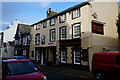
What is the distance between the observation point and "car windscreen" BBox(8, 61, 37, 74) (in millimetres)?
6172

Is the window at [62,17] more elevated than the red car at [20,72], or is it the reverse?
the window at [62,17]

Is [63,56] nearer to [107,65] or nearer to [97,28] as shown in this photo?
[97,28]

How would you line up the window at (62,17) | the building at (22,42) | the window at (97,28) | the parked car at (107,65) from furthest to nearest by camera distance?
the building at (22,42) → the window at (62,17) → the window at (97,28) → the parked car at (107,65)

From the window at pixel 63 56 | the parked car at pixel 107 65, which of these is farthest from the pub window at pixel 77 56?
the parked car at pixel 107 65

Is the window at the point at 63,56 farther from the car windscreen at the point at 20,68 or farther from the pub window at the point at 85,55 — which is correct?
the car windscreen at the point at 20,68

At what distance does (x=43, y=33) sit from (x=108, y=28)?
40.1ft

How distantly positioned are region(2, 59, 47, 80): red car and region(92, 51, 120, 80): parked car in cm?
509

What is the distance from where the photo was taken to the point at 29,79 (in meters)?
5.48

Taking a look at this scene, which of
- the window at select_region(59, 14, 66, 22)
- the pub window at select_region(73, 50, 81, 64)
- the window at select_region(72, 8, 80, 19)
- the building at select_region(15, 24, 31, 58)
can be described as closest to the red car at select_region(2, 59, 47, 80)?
the pub window at select_region(73, 50, 81, 64)

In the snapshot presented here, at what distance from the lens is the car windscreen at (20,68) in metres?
6.17

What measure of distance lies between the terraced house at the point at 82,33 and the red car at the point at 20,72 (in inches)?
394

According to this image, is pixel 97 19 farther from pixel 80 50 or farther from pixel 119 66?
pixel 119 66

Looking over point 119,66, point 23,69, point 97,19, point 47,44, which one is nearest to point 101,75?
point 119,66

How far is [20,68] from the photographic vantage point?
645 cm
